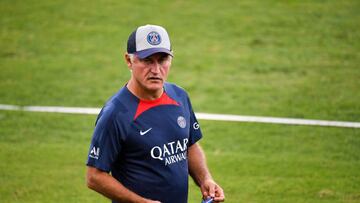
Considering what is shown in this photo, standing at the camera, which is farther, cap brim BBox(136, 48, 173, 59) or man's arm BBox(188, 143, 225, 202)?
man's arm BBox(188, 143, 225, 202)

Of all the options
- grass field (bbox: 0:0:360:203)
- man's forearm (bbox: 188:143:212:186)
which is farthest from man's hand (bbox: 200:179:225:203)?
grass field (bbox: 0:0:360:203)

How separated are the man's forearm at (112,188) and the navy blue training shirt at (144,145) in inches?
2.4

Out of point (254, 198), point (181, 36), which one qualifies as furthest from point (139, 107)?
point (181, 36)

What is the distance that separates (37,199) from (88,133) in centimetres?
273

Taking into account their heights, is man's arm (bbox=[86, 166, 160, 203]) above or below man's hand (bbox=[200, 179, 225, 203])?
above

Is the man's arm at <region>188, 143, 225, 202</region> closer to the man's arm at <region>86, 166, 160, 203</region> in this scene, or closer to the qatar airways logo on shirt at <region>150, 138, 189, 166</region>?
the qatar airways logo on shirt at <region>150, 138, 189, 166</region>

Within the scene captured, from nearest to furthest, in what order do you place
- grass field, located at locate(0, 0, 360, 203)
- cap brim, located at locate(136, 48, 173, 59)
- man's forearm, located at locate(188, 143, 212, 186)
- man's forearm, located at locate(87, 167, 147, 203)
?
man's forearm, located at locate(87, 167, 147, 203)
cap brim, located at locate(136, 48, 173, 59)
man's forearm, located at locate(188, 143, 212, 186)
grass field, located at locate(0, 0, 360, 203)

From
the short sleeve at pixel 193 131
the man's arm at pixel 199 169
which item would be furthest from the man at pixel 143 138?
the short sleeve at pixel 193 131

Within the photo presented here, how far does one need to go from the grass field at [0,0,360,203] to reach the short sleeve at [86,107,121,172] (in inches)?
156

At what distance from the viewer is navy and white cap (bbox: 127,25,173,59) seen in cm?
507

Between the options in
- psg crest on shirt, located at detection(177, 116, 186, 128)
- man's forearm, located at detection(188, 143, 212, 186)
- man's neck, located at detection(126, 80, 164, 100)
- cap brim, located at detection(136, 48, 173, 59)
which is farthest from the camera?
man's forearm, located at detection(188, 143, 212, 186)

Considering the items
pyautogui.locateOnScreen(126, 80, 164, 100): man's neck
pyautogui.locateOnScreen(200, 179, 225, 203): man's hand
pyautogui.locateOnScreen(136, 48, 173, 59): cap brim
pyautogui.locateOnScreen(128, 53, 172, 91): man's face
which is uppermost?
pyautogui.locateOnScreen(136, 48, 173, 59): cap brim

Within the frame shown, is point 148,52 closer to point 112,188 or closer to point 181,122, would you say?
point 181,122

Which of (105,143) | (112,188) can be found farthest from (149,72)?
(112,188)
